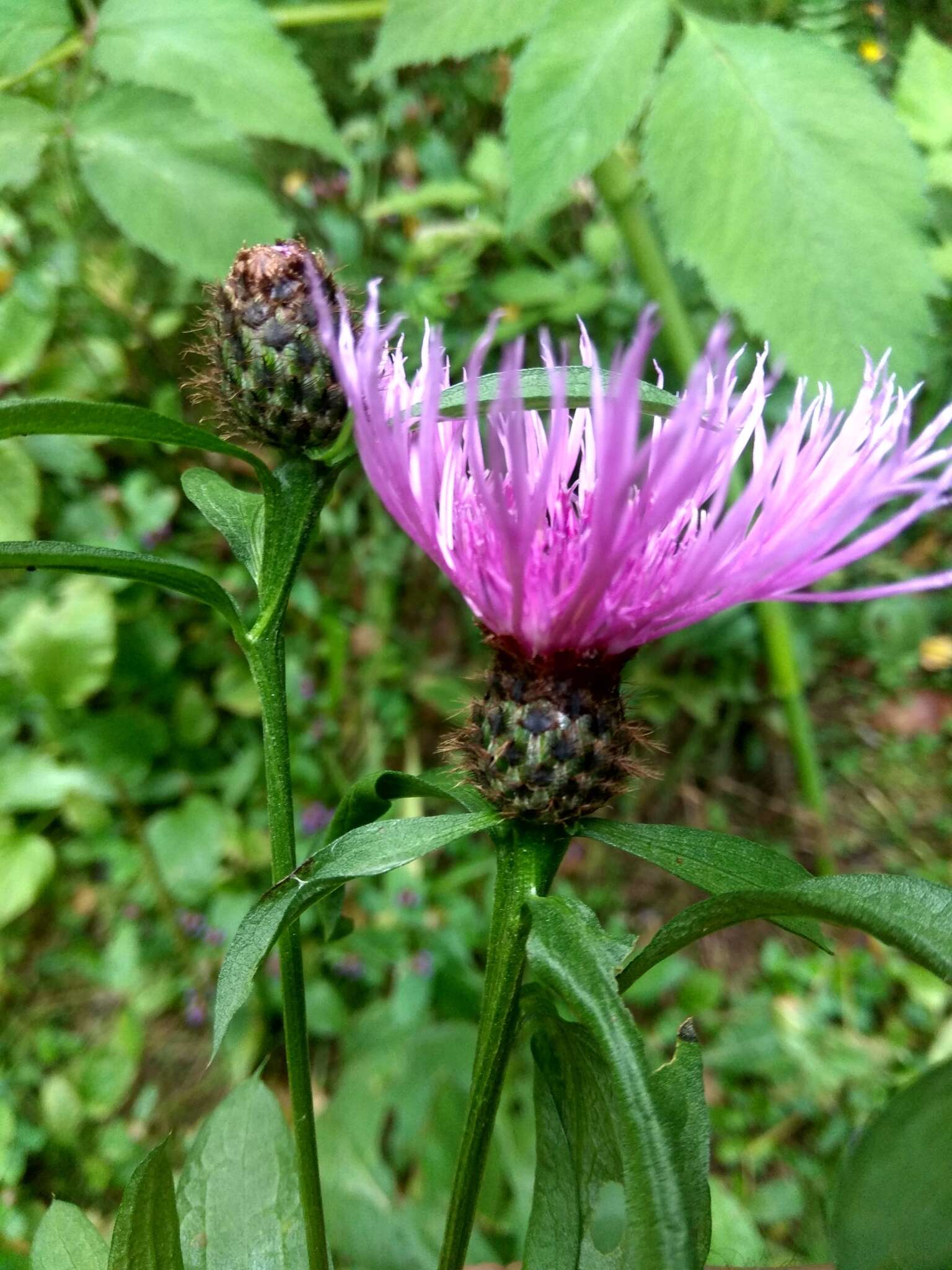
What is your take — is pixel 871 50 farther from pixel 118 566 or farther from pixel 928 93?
pixel 118 566

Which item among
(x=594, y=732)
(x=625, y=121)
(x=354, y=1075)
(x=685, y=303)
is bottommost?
(x=354, y=1075)

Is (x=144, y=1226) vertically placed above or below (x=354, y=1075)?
above

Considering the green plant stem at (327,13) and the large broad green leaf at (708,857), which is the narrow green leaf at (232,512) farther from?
the green plant stem at (327,13)

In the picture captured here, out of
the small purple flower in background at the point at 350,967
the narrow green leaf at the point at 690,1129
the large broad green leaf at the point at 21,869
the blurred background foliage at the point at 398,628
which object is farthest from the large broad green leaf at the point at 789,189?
the large broad green leaf at the point at 21,869

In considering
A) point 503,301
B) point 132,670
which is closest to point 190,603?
point 132,670

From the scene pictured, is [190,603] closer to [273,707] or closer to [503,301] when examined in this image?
[503,301]

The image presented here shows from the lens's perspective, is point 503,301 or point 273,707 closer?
point 273,707
